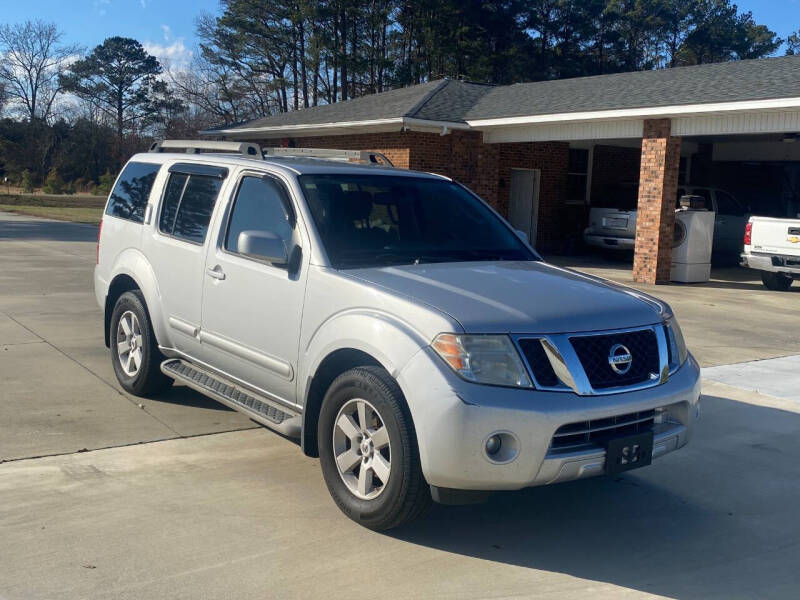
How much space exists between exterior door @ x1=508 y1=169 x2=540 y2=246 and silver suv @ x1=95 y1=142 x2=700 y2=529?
1682 cm

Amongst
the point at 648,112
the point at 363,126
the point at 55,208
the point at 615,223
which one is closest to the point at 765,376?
the point at 648,112

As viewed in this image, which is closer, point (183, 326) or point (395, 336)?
point (395, 336)

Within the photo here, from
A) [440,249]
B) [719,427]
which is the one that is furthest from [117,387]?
[719,427]

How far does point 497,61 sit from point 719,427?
38997 millimetres

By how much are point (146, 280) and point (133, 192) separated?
0.96 metres

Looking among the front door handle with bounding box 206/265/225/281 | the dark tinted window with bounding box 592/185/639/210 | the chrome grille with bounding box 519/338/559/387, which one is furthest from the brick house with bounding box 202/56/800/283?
the chrome grille with bounding box 519/338/559/387

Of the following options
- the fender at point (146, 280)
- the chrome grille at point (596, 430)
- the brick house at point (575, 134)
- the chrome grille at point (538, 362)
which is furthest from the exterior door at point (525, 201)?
the chrome grille at point (538, 362)

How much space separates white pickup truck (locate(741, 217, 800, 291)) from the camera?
14.9m

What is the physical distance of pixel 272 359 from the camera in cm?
502

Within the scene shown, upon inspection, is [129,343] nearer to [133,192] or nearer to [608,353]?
[133,192]

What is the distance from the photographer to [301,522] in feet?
14.6

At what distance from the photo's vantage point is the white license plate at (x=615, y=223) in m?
20.0

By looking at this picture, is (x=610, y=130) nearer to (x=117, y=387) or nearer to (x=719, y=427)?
(x=719, y=427)

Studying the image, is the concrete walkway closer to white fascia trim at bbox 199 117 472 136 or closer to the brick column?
the brick column
